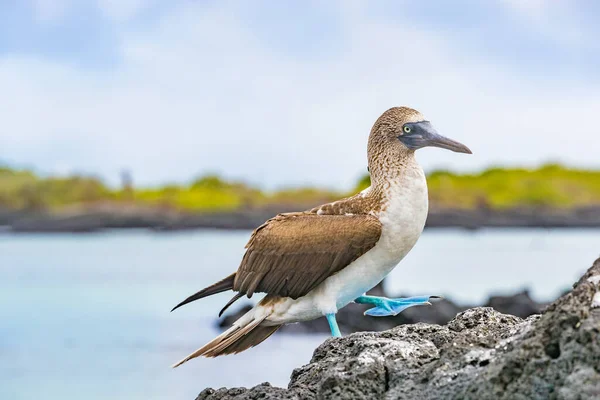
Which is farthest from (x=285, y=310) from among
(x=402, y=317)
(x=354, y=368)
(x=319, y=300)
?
(x=402, y=317)

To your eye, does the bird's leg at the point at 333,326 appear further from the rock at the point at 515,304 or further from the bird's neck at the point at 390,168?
the rock at the point at 515,304

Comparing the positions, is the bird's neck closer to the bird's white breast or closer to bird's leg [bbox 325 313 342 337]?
the bird's white breast

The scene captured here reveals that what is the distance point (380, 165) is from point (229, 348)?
5.69 feet

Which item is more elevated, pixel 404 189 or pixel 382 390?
pixel 404 189

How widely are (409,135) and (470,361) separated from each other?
2.99m

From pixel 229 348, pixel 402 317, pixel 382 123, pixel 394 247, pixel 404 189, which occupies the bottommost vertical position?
pixel 402 317

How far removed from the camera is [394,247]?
6488 mm

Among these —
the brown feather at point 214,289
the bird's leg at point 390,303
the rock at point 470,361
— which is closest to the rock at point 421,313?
the bird's leg at point 390,303

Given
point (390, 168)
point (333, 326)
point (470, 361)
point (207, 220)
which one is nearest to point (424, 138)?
point (390, 168)

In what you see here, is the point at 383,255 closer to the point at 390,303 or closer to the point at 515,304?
the point at 390,303

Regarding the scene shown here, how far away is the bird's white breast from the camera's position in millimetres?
6465

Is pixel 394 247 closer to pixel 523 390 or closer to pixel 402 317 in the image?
pixel 523 390

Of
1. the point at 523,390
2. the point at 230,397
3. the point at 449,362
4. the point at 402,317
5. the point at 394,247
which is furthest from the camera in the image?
the point at 402,317

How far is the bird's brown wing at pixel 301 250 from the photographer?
6453mm
